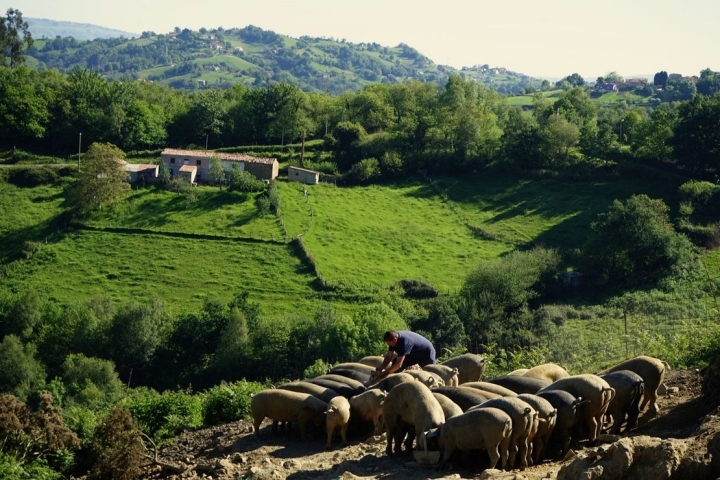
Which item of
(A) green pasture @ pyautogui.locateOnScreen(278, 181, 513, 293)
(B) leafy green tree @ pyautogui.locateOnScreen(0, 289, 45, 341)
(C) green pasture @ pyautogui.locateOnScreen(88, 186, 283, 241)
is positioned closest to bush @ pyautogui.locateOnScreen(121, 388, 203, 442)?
(B) leafy green tree @ pyautogui.locateOnScreen(0, 289, 45, 341)

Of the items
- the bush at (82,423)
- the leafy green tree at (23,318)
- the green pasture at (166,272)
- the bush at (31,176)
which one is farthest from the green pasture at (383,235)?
the bush at (82,423)

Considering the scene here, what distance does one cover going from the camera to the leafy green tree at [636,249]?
65.7 m

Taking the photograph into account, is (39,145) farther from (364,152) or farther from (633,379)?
(633,379)

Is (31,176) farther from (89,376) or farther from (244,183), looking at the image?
(89,376)

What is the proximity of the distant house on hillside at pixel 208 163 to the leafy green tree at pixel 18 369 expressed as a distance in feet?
100

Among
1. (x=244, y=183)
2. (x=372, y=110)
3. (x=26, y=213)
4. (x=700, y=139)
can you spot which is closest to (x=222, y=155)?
(x=244, y=183)

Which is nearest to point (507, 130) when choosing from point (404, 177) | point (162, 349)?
point (404, 177)

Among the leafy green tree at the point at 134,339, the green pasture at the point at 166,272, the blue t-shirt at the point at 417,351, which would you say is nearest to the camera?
the blue t-shirt at the point at 417,351

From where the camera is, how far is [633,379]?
1906cm

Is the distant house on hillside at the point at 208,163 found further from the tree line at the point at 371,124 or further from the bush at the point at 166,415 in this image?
the bush at the point at 166,415

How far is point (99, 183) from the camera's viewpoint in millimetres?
78875

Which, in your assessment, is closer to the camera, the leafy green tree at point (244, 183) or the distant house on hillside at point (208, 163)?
the leafy green tree at point (244, 183)

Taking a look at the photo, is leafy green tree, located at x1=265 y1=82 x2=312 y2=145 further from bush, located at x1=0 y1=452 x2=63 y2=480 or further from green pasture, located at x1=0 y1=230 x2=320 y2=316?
bush, located at x1=0 y1=452 x2=63 y2=480

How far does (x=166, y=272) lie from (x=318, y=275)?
12.3 metres
